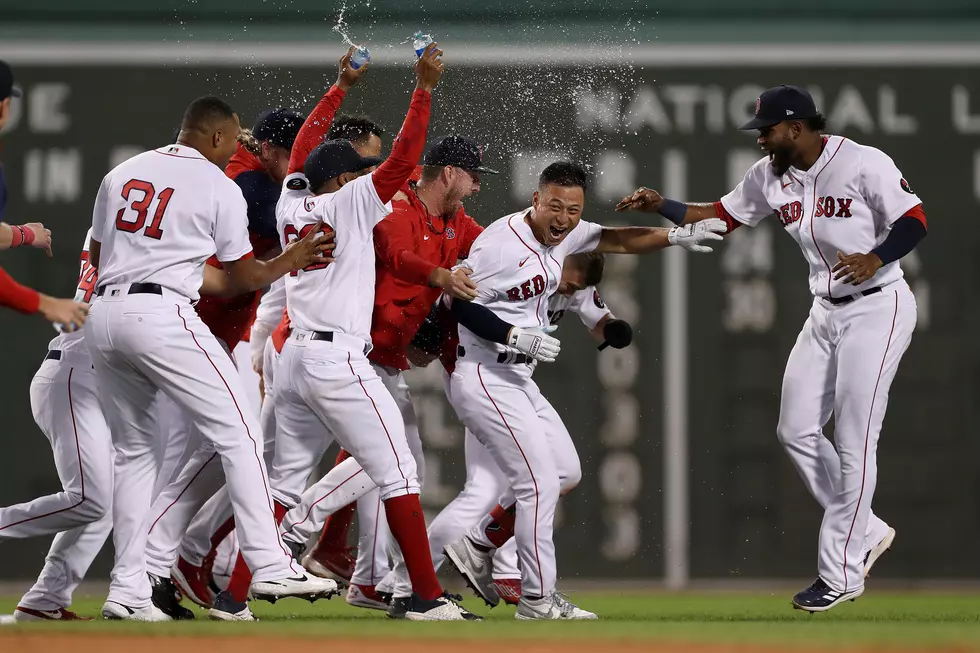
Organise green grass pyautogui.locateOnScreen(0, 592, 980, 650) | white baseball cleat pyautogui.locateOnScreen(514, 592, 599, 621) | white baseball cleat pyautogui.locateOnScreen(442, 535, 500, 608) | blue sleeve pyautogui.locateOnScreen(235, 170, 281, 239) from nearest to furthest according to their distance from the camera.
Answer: green grass pyautogui.locateOnScreen(0, 592, 980, 650)
white baseball cleat pyautogui.locateOnScreen(514, 592, 599, 621)
white baseball cleat pyautogui.locateOnScreen(442, 535, 500, 608)
blue sleeve pyautogui.locateOnScreen(235, 170, 281, 239)

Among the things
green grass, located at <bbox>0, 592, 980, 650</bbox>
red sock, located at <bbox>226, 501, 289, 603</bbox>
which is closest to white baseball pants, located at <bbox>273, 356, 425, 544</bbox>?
green grass, located at <bbox>0, 592, 980, 650</bbox>

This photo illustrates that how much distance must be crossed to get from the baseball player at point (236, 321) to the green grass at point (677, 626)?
313mm

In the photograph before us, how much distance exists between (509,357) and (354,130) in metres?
1.30

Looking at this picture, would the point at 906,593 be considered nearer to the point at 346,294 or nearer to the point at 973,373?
the point at 973,373

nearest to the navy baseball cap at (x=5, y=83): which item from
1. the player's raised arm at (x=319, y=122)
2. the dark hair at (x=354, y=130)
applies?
the player's raised arm at (x=319, y=122)

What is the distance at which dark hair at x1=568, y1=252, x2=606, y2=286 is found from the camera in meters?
5.62

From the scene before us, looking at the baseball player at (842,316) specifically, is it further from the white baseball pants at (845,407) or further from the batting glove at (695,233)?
the batting glove at (695,233)

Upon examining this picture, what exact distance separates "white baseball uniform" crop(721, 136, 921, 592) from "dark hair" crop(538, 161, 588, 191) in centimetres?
88

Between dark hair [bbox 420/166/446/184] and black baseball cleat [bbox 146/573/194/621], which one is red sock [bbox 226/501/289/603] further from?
dark hair [bbox 420/166/446/184]

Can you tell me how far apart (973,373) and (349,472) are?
392cm

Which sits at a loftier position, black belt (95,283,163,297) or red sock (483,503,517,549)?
black belt (95,283,163,297)

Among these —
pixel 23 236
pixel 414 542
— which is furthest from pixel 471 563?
pixel 23 236

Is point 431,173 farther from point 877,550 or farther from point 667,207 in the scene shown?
point 877,550

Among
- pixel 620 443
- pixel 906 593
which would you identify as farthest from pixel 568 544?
pixel 906 593
